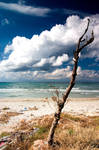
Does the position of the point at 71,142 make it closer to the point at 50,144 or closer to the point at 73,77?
the point at 50,144

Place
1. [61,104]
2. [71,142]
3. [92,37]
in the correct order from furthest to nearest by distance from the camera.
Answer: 1. [71,142]
2. [61,104]
3. [92,37]

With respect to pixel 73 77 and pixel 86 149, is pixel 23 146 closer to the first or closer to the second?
pixel 86 149

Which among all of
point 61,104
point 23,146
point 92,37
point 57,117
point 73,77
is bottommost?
point 23,146

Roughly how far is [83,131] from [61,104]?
1.62 m

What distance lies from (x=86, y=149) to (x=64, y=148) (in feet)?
1.86

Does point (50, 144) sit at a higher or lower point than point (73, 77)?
lower

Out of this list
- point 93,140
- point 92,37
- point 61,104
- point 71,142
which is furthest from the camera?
point 93,140

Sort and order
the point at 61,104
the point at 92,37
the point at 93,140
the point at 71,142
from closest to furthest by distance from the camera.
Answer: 1. the point at 92,37
2. the point at 61,104
3. the point at 71,142
4. the point at 93,140

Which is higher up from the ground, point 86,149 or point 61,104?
point 61,104

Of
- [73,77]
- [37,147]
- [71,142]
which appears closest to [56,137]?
[71,142]

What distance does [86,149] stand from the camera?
162 inches

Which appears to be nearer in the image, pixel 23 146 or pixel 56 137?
pixel 23 146

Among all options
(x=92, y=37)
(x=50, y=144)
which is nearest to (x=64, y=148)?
(x=50, y=144)

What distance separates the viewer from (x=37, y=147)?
4320mm
